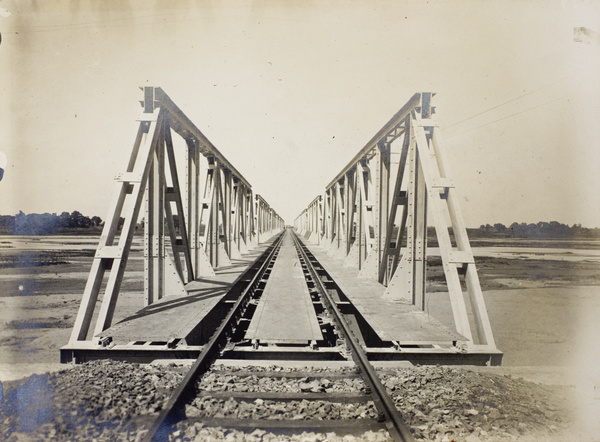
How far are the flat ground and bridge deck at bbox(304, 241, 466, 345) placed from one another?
29.6 inches

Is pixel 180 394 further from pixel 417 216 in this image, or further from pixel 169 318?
pixel 417 216

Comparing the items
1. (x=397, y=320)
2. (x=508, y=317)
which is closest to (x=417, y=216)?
(x=397, y=320)

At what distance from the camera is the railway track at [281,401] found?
304 cm

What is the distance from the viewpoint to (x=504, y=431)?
9.96 feet

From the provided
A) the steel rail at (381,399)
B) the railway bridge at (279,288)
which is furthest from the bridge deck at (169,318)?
the steel rail at (381,399)

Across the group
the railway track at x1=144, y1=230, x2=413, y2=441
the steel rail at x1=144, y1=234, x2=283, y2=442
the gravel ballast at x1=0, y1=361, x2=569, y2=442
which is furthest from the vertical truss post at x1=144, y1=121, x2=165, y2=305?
the gravel ballast at x1=0, y1=361, x2=569, y2=442

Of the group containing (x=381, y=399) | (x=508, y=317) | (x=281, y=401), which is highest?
(x=381, y=399)

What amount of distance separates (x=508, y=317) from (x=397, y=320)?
17.3 feet

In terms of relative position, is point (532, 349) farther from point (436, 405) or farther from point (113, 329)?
point (113, 329)

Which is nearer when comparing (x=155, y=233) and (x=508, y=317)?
(x=155, y=233)

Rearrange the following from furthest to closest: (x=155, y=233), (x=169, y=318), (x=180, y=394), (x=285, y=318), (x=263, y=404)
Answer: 1. (x=155, y=233)
2. (x=285, y=318)
3. (x=169, y=318)
4. (x=263, y=404)
5. (x=180, y=394)

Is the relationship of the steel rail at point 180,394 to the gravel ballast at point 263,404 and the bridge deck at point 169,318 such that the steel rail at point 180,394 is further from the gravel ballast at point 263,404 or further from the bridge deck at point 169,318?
the bridge deck at point 169,318

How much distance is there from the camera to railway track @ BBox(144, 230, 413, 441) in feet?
9.96

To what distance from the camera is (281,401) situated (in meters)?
3.54
